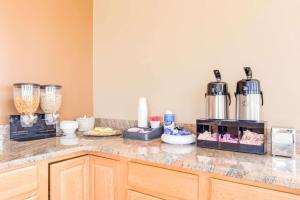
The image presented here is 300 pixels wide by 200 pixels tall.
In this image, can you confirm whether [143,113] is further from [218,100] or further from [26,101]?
[26,101]

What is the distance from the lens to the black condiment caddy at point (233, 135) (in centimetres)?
125

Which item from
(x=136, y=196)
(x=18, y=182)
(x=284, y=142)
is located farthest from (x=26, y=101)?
(x=284, y=142)

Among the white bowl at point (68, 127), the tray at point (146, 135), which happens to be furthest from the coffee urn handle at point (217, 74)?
the white bowl at point (68, 127)

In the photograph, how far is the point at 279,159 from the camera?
1.16 m

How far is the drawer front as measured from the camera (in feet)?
3.54

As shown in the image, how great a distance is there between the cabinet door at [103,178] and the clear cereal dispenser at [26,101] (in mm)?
501

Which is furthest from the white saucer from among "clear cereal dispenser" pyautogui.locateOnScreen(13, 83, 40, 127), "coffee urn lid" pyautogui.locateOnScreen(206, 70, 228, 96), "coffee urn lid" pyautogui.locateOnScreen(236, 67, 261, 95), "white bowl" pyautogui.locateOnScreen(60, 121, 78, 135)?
"clear cereal dispenser" pyautogui.locateOnScreen(13, 83, 40, 127)

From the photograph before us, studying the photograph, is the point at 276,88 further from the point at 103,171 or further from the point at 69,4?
the point at 69,4

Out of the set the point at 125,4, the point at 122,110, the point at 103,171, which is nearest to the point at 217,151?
the point at 103,171

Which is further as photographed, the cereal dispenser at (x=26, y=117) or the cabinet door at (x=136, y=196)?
the cereal dispenser at (x=26, y=117)

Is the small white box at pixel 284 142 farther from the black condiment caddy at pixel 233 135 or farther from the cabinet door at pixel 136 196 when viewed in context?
the cabinet door at pixel 136 196

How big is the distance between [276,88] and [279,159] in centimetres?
43

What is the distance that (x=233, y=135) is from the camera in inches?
52.7

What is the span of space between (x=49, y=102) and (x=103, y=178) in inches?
26.3
